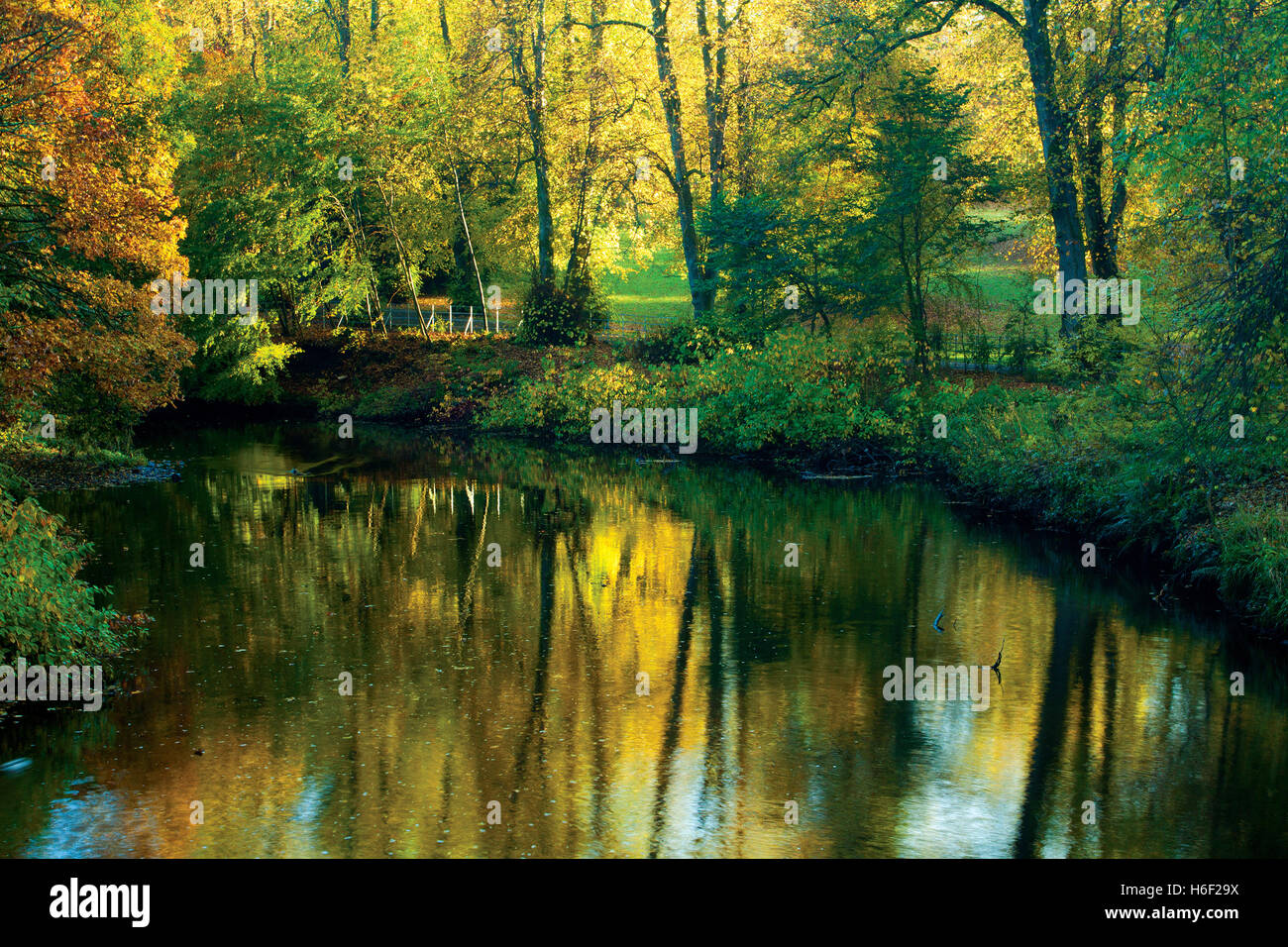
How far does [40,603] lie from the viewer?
42.5 ft

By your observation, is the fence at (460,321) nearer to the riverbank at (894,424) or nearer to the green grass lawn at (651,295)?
the riverbank at (894,424)

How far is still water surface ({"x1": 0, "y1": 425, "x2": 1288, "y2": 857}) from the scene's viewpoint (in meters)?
9.77

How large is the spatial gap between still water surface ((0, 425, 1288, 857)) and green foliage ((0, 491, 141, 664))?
0.71 meters

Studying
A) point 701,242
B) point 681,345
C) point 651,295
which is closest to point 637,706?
point 681,345

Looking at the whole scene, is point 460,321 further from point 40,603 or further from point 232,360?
point 40,603

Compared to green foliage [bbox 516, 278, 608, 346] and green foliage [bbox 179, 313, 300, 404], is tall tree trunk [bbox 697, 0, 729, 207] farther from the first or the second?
green foliage [bbox 179, 313, 300, 404]

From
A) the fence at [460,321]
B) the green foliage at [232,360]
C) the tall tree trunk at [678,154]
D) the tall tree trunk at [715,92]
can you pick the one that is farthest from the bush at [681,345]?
the green foliage at [232,360]

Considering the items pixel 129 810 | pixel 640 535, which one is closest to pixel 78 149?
pixel 640 535

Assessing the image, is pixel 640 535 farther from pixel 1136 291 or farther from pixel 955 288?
pixel 955 288

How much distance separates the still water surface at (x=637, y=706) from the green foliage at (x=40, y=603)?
71 cm

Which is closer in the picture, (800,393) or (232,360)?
(800,393)

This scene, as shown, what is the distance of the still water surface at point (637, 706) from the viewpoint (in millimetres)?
9773

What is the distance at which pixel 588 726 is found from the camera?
12172 millimetres

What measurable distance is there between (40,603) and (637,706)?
642 centimetres
